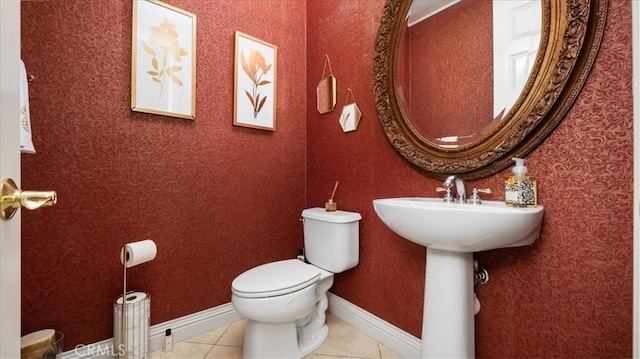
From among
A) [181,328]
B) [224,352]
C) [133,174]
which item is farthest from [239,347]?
[133,174]

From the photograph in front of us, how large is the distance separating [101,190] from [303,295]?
102 cm

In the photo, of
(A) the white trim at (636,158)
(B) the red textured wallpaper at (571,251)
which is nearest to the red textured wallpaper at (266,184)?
(B) the red textured wallpaper at (571,251)

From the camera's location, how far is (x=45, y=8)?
113 centimetres

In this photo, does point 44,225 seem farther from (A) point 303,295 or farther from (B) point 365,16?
(B) point 365,16

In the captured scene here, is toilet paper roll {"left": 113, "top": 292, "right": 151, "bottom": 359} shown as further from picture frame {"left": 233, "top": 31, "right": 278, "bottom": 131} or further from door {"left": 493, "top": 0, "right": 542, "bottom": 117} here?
door {"left": 493, "top": 0, "right": 542, "bottom": 117}

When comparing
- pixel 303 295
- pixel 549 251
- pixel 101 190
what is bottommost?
pixel 303 295

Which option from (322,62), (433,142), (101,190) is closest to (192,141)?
(101,190)

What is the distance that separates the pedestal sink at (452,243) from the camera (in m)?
0.85

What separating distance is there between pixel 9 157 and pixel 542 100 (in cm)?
134

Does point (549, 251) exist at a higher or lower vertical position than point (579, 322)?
higher

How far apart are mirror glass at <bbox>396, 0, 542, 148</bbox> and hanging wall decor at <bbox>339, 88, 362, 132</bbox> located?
0.93 feet

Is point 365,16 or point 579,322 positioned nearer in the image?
point 579,322

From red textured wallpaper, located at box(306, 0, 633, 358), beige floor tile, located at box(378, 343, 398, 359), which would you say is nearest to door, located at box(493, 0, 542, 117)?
red textured wallpaper, located at box(306, 0, 633, 358)

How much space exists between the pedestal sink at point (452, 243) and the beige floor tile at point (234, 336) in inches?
37.1
